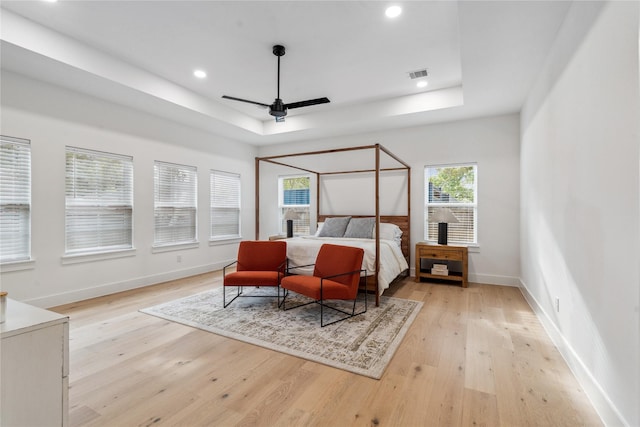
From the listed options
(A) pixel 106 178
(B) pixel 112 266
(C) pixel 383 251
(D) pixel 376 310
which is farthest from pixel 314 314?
(A) pixel 106 178

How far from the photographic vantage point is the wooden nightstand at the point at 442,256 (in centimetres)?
461

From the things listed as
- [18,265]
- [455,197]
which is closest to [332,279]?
[455,197]

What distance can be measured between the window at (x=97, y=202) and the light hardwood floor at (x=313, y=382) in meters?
1.28

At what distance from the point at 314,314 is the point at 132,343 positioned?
1776 millimetres

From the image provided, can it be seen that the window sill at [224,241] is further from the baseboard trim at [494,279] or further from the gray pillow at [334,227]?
the baseboard trim at [494,279]

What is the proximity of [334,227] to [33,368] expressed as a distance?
173 inches

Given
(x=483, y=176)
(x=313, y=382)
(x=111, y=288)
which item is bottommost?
(x=313, y=382)

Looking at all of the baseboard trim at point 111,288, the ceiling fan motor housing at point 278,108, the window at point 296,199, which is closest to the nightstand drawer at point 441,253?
the window at point 296,199

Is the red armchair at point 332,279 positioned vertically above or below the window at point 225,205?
below

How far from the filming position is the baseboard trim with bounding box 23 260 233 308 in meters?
3.64

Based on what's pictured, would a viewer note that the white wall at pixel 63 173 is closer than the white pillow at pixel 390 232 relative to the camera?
Yes

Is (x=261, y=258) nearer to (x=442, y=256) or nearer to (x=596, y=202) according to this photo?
(x=442, y=256)

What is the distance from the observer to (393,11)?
2.74 meters

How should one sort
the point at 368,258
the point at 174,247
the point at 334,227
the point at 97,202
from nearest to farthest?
the point at 368,258, the point at 97,202, the point at 174,247, the point at 334,227
